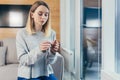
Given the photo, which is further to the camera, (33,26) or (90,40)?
(90,40)

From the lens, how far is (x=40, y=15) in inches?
69.0

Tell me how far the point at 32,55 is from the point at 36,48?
0.06 m

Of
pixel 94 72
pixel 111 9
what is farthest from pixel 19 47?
pixel 94 72

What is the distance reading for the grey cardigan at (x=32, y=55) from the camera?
1.67 metres

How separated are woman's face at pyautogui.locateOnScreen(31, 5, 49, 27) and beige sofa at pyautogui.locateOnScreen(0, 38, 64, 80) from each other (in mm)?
1727

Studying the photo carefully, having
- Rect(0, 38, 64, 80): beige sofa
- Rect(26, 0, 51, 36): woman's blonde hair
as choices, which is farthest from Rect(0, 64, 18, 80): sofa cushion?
Rect(26, 0, 51, 36): woman's blonde hair

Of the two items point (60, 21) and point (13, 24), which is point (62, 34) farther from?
point (13, 24)

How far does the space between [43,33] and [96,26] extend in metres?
1.32

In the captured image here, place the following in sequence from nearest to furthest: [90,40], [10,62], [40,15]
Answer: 1. [40,15]
2. [90,40]
3. [10,62]

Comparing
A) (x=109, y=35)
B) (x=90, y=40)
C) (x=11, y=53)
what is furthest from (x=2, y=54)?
(x=109, y=35)

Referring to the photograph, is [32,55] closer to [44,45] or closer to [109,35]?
[44,45]

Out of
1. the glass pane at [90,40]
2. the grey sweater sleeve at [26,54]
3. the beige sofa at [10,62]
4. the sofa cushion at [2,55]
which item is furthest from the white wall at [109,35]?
the sofa cushion at [2,55]

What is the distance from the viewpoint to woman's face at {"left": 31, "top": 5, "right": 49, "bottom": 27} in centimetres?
175

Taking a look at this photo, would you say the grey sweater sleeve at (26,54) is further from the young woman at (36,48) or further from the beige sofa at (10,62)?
the beige sofa at (10,62)
